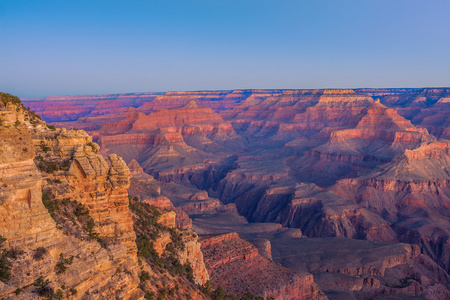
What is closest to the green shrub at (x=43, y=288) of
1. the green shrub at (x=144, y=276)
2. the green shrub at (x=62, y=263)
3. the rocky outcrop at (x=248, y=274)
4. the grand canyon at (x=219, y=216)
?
the grand canyon at (x=219, y=216)

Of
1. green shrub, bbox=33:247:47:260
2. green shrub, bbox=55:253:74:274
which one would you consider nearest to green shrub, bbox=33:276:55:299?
green shrub, bbox=33:247:47:260

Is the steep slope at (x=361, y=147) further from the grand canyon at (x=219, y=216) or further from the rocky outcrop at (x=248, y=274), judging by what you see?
the rocky outcrop at (x=248, y=274)

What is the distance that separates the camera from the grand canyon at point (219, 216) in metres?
13.6

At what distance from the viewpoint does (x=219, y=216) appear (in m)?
95.6

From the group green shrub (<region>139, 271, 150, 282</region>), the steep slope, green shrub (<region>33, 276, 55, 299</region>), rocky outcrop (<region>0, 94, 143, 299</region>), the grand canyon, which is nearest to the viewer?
green shrub (<region>33, 276, 55, 299</region>)

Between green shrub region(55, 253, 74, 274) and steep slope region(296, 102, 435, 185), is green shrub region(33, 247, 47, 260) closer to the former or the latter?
green shrub region(55, 253, 74, 274)

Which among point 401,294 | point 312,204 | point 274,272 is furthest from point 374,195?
point 274,272

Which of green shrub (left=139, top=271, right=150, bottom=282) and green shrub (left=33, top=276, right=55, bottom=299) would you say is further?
green shrub (left=139, top=271, right=150, bottom=282)

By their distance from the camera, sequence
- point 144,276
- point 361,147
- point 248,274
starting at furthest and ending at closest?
point 361,147 < point 248,274 < point 144,276

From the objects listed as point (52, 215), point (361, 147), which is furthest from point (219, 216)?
point (361, 147)

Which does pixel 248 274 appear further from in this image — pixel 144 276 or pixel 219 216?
pixel 219 216

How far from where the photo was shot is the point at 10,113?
1518cm

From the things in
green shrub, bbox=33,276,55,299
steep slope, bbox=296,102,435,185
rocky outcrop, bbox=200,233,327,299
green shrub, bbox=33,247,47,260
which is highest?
green shrub, bbox=33,247,47,260

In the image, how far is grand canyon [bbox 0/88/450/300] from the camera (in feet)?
44.5
